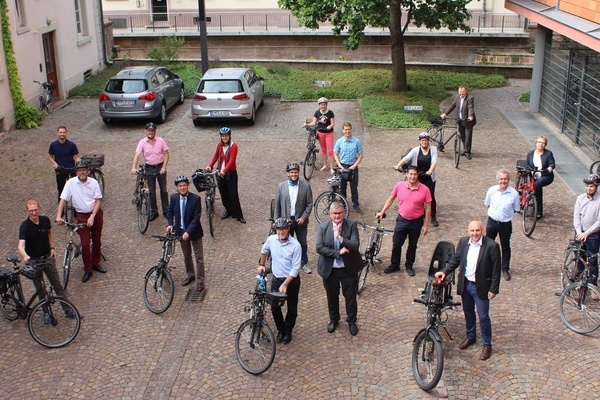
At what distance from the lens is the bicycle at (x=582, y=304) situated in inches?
389

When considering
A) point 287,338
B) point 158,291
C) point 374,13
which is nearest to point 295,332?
point 287,338

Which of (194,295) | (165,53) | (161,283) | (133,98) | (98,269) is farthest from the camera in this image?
(165,53)

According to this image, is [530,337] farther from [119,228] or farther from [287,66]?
[287,66]

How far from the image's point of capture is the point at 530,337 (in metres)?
9.72

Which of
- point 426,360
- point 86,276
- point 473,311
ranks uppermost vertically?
point 473,311

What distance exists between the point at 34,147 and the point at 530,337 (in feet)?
47.2

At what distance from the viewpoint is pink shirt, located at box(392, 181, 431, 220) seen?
11.2 meters

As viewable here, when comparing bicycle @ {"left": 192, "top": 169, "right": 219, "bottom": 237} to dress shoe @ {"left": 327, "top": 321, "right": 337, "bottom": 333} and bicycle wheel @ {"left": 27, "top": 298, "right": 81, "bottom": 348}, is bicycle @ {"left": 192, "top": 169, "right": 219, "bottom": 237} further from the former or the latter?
dress shoe @ {"left": 327, "top": 321, "right": 337, "bottom": 333}

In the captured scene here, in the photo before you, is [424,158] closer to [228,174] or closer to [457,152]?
[228,174]

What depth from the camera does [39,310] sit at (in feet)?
32.9

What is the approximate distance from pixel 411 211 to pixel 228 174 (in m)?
4.05

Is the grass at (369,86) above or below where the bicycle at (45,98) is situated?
below

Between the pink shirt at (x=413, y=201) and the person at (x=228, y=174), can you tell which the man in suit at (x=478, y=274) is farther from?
the person at (x=228, y=174)

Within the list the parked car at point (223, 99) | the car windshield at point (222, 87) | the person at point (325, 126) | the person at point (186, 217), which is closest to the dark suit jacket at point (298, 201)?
the person at point (186, 217)
